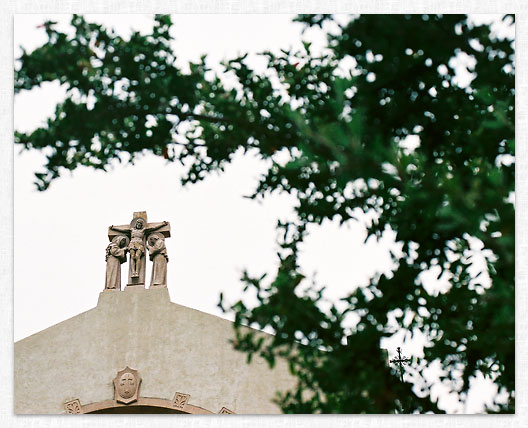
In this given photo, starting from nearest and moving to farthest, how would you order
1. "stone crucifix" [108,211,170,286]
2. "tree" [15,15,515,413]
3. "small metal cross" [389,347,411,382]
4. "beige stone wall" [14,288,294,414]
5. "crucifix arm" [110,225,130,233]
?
"tree" [15,15,515,413], "small metal cross" [389,347,411,382], "stone crucifix" [108,211,170,286], "crucifix arm" [110,225,130,233], "beige stone wall" [14,288,294,414]

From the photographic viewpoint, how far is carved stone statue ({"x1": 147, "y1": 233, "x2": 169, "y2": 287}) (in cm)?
339

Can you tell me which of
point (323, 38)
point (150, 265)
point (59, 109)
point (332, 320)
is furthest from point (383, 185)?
point (150, 265)

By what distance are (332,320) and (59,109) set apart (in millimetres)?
1395

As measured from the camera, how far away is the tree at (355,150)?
2062 mm

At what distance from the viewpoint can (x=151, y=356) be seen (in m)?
3.89

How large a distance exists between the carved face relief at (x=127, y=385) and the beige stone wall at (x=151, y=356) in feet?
0.11

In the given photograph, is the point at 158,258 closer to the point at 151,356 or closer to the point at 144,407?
the point at 151,356

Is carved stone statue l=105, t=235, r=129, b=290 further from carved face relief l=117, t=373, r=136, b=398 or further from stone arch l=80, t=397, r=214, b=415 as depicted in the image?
stone arch l=80, t=397, r=214, b=415

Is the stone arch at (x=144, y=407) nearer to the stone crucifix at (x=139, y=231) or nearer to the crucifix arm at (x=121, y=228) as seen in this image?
the stone crucifix at (x=139, y=231)

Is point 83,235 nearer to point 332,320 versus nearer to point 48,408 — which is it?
point 48,408

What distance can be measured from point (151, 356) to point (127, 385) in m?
0.19

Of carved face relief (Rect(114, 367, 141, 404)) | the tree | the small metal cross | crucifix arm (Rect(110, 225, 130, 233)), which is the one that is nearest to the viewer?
the tree

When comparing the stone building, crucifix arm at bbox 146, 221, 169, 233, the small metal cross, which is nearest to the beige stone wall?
the stone building

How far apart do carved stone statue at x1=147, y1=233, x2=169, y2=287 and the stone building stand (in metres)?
0.02
